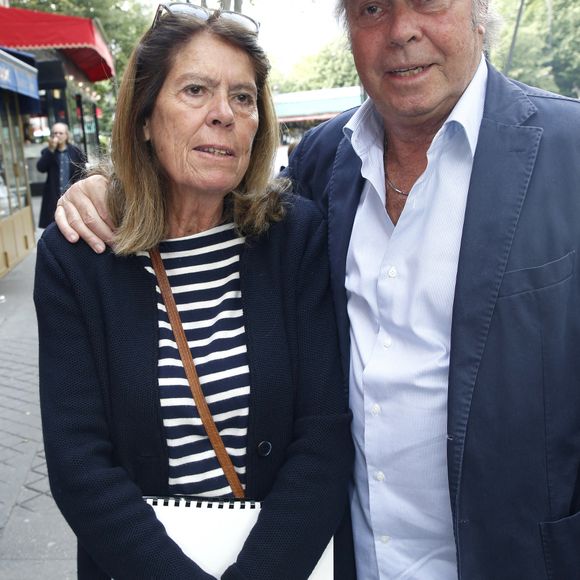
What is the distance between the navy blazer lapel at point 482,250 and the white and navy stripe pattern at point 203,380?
1.83ft

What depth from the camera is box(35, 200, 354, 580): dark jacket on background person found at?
1.70m

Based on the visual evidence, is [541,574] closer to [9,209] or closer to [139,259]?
[139,259]

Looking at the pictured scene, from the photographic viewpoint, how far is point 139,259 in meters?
1.89

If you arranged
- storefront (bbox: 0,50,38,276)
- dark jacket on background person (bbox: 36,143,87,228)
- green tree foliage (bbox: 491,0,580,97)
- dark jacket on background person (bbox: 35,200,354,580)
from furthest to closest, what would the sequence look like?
1. green tree foliage (bbox: 491,0,580,97)
2. dark jacket on background person (bbox: 36,143,87,228)
3. storefront (bbox: 0,50,38,276)
4. dark jacket on background person (bbox: 35,200,354,580)

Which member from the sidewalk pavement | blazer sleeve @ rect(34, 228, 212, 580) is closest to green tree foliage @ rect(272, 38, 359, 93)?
the sidewalk pavement

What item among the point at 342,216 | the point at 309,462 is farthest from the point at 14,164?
the point at 309,462

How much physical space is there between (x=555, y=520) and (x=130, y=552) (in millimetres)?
1044

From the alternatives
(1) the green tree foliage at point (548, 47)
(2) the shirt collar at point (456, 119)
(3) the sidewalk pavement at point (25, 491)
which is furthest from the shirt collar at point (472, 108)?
(1) the green tree foliage at point (548, 47)

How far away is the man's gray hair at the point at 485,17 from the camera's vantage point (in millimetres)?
1868

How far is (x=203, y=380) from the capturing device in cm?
180

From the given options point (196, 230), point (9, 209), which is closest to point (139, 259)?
point (196, 230)

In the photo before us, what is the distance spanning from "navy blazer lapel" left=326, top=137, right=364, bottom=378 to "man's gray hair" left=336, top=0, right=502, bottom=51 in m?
0.40

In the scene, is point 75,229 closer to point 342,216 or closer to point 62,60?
point 342,216

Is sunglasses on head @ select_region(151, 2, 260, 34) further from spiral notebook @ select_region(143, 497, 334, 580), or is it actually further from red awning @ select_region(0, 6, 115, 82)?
red awning @ select_region(0, 6, 115, 82)
